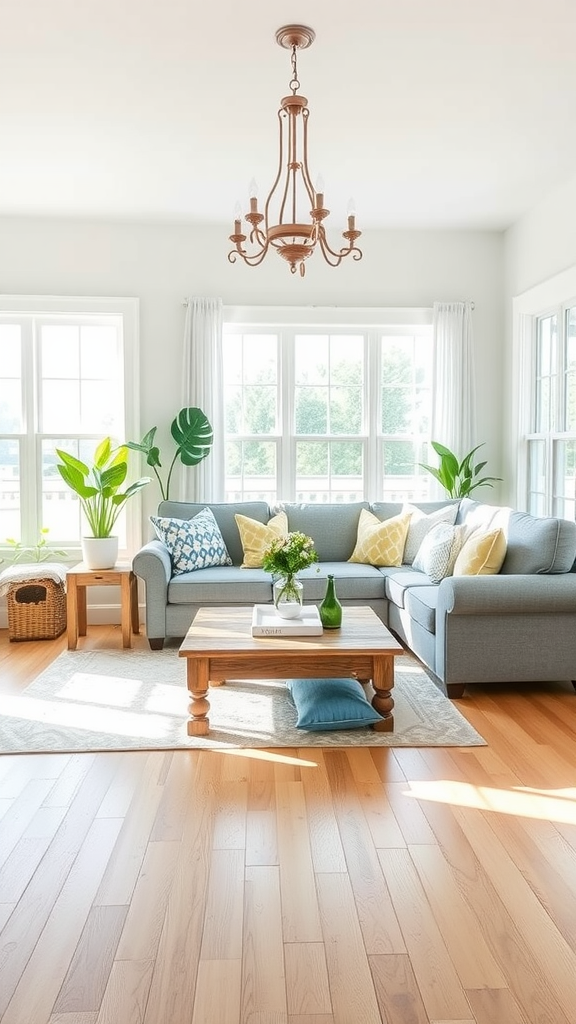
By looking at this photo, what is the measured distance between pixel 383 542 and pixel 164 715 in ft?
7.47

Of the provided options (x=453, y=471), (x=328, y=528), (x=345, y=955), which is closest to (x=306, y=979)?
(x=345, y=955)

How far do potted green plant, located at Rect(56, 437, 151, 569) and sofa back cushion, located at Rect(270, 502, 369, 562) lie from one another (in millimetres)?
1162

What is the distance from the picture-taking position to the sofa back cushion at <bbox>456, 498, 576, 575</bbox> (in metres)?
4.10

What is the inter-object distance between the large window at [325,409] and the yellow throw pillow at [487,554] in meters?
1.93

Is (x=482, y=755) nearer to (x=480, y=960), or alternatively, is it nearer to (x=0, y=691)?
(x=480, y=960)

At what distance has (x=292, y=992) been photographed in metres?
1.76

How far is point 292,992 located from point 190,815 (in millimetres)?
969

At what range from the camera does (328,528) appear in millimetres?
5719

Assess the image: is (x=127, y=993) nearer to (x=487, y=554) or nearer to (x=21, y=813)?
(x=21, y=813)

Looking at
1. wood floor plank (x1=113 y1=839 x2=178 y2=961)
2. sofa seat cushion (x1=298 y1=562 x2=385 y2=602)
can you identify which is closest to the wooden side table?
sofa seat cushion (x1=298 y1=562 x2=385 y2=602)

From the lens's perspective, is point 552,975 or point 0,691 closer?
point 552,975

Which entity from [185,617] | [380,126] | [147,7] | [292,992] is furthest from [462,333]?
[292,992]

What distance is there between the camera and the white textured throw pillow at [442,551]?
4.73 m

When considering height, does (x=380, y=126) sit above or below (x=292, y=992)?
above
